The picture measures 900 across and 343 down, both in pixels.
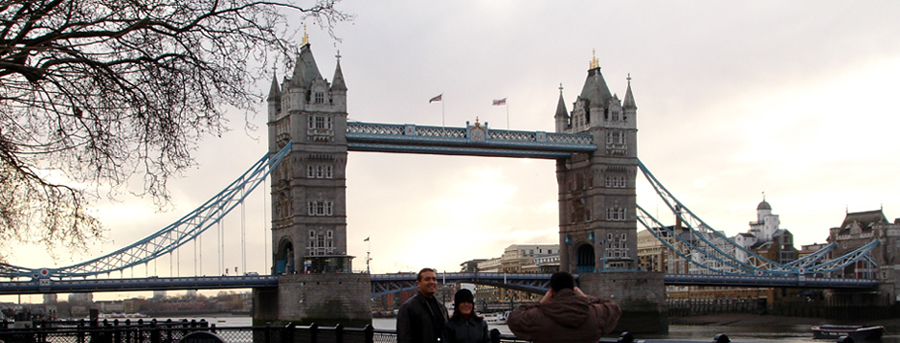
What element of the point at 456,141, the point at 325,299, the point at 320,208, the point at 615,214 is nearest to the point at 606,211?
the point at 615,214

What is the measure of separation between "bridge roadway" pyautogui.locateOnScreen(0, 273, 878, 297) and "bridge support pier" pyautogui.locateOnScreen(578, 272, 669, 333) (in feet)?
10.0

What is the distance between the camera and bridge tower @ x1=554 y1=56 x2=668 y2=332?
66.5 m

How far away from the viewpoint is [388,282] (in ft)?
202

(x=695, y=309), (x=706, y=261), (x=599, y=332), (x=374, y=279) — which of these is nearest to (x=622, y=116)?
(x=374, y=279)

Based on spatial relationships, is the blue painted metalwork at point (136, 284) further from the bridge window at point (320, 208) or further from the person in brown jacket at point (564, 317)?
the person in brown jacket at point (564, 317)

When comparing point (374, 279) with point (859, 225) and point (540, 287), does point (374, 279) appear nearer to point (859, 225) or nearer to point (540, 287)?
point (540, 287)

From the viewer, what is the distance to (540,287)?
67.4 m

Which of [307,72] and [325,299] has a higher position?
[307,72]

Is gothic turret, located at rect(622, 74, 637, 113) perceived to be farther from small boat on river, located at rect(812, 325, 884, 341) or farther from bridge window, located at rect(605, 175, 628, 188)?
small boat on river, located at rect(812, 325, 884, 341)

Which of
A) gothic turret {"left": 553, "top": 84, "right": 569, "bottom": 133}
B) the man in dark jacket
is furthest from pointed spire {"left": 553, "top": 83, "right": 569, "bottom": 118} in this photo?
the man in dark jacket

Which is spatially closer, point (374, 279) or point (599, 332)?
point (599, 332)

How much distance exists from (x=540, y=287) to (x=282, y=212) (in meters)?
17.0

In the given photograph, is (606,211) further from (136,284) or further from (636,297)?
(136,284)

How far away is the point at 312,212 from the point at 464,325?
1996 inches
